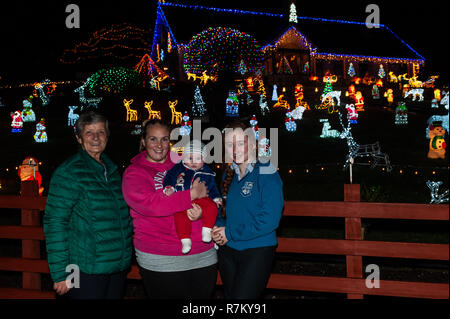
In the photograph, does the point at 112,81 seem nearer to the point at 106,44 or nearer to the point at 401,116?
the point at 106,44

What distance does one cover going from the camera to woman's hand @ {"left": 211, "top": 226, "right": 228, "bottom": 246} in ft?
12.1

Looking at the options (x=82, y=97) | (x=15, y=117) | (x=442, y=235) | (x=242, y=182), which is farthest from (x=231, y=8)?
(x=242, y=182)

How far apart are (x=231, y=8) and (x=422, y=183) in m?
30.9

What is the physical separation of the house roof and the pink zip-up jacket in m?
29.6

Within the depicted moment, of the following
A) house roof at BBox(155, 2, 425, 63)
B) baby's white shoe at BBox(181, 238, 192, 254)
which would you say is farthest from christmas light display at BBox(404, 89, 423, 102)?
baby's white shoe at BBox(181, 238, 192, 254)

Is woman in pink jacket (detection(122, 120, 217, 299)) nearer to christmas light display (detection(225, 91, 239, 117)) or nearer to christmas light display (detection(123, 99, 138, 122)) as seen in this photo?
christmas light display (detection(225, 91, 239, 117))

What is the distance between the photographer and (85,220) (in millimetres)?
3436

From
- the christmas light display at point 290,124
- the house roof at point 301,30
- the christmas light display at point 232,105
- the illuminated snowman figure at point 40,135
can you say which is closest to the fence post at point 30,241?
the illuminated snowman figure at point 40,135

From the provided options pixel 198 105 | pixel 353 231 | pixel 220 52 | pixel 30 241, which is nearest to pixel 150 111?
pixel 198 105

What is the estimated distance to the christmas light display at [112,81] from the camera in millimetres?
23394

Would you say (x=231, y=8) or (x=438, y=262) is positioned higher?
(x=231, y=8)

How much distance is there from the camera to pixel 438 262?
7098mm

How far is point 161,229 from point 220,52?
25013 mm
